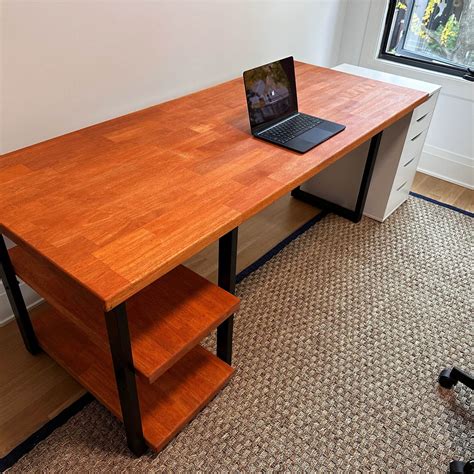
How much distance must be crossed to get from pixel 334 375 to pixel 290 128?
89 cm

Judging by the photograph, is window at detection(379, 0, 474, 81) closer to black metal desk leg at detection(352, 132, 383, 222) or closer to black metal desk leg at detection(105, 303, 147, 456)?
black metal desk leg at detection(352, 132, 383, 222)

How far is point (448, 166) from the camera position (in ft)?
9.50

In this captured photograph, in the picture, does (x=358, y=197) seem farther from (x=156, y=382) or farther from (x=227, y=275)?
(x=156, y=382)

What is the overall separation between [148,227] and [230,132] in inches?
25.0

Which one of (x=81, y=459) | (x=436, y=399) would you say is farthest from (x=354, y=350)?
(x=81, y=459)

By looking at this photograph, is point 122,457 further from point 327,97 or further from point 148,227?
point 327,97

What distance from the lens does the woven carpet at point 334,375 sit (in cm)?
140

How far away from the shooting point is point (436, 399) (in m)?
1.59

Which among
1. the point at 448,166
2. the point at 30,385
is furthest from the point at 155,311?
the point at 448,166

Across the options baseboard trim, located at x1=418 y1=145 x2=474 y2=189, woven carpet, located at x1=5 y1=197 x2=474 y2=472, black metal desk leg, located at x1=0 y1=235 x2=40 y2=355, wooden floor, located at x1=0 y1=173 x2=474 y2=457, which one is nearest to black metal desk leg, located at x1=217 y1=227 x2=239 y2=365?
woven carpet, located at x1=5 y1=197 x2=474 y2=472

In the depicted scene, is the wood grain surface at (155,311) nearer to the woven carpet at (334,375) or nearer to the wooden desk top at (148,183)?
the wooden desk top at (148,183)

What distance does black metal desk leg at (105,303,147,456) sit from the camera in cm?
105

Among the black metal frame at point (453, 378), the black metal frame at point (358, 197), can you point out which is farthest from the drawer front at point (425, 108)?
the black metal frame at point (453, 378)

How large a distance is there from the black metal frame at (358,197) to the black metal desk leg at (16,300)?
158 centimetres
